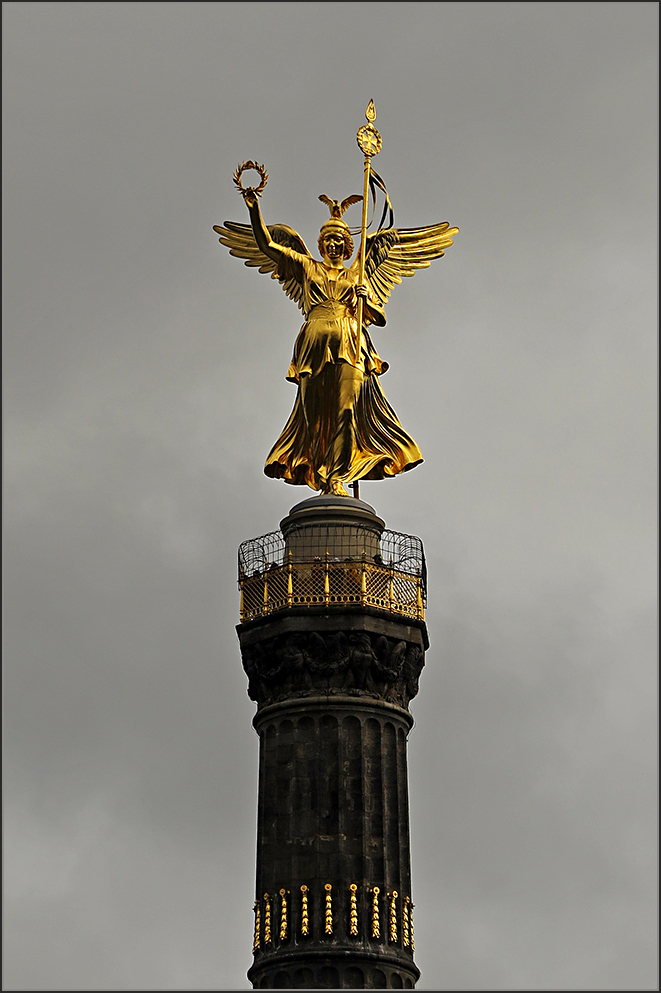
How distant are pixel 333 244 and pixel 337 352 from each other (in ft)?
11.7

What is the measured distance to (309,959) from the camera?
5309 centimetres

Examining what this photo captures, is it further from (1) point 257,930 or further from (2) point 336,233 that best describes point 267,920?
(2) point 336,233

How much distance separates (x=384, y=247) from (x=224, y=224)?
5084 millimetres

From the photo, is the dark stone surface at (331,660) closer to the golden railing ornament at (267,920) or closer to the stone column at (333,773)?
the stone column at (333,773)

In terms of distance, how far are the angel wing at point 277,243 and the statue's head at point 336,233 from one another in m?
0.50

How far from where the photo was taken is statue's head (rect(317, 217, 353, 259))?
6244cm

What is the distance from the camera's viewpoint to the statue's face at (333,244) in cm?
6241

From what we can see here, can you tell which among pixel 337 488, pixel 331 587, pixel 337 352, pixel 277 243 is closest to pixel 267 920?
pixel 331 587

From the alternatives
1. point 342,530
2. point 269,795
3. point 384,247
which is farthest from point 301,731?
point 384,247

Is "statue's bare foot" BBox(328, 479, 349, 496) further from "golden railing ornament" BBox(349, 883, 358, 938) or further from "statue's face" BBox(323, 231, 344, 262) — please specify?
"golden railing ornament" BBox(349, 883, 358, 938)

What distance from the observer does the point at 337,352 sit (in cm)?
6088

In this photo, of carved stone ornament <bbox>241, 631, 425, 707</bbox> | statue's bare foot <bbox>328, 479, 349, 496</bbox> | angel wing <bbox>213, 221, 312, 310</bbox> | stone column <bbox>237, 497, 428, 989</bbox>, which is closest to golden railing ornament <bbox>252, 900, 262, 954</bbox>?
stone column <bbox>237, 497, 428, 989</bbox>

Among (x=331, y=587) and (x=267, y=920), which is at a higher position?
(x=331, y=587)

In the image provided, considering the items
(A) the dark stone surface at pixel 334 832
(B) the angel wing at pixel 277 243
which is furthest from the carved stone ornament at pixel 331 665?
(B) the angel wing at pixel 277 243
